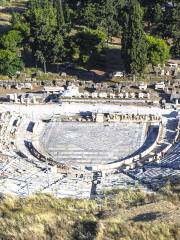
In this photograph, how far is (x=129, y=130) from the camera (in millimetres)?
46469

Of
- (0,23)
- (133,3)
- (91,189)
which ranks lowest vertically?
(91,189)

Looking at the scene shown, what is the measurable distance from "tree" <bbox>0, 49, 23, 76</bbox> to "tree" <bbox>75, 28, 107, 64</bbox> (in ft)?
24.6

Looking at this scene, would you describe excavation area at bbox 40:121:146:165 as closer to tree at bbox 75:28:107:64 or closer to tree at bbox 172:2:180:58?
tree at bbox 75:28:107:64

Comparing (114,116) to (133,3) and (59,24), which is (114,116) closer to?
(133,3)

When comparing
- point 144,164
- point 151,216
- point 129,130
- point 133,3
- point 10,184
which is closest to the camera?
point 151,216

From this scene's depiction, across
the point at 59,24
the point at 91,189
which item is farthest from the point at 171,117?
the point at 59,24

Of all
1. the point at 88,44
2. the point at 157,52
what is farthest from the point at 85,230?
the point at 88,44

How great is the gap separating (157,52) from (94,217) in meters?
30.9

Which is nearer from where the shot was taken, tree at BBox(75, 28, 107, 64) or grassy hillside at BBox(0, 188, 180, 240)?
grassy hillside at BBox(0, 188, 180, 240)

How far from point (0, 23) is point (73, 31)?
1306cm

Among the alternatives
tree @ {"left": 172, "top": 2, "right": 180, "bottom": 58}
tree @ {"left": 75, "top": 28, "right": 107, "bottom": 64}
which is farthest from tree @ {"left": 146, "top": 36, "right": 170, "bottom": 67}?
tree @ {"left": 75, "top": 28, "right": 107, "bottom": 64}

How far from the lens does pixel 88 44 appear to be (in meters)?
59.7

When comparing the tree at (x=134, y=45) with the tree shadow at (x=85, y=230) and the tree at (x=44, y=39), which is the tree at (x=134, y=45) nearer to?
the tree at (x=44, y=39)

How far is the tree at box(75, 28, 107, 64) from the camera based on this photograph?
59625 millimetres
